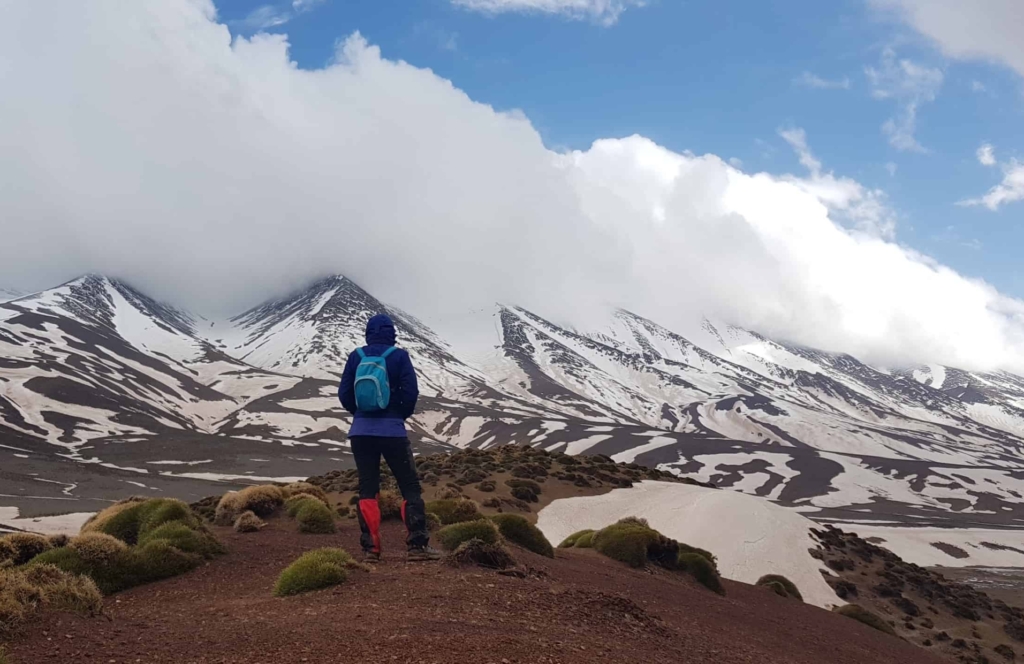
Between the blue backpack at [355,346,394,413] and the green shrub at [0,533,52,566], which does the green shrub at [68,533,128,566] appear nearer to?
the green shrub at [0,533,52,566]

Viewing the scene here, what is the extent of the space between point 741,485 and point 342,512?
88.3 metres

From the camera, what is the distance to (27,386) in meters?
120

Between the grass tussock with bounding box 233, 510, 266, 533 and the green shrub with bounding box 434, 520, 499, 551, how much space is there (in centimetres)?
462

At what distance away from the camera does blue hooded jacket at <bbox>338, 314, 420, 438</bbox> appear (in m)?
8.95

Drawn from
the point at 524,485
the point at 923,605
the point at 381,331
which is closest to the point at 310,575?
the point at 381,331

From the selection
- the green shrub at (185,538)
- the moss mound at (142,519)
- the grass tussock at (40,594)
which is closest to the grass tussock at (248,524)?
the moss mound at (142,519)

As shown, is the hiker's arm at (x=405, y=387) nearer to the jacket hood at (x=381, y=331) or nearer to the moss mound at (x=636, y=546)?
the jacket hood at (x=381, y=331)

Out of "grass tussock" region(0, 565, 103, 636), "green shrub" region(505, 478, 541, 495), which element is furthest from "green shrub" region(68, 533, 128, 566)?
"green shrub" region(505, 478, 541, 495)

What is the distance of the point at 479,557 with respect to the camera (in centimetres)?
992

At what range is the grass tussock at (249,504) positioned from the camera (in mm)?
15398

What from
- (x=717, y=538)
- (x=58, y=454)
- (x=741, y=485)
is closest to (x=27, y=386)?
(x=58, y=454)

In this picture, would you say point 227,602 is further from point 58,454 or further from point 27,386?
point 27,386

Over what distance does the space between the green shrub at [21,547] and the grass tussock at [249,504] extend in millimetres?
5698

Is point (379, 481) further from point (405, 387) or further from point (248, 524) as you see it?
point (248, 524)
